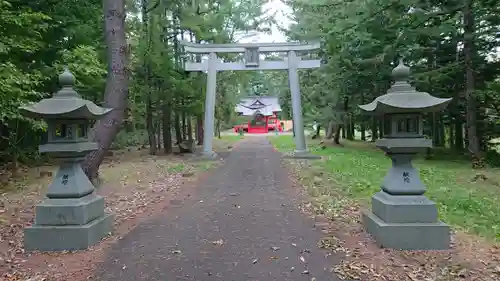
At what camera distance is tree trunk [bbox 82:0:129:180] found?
7895 mm

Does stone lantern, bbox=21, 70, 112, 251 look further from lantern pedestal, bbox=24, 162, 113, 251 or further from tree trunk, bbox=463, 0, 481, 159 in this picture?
tree trunk, bbox=463, 0, 481, 159

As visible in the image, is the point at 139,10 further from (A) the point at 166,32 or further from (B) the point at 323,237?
(B) the point at 323,237

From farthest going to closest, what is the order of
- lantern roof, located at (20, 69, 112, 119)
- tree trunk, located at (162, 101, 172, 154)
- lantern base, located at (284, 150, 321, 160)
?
tree trunk, located at (162, 101, 172, 154), lantern base, located at (284, 150, 321, 160), lantern roof, located at (20, 69, 112, 119)

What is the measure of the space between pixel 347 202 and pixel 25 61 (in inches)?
402

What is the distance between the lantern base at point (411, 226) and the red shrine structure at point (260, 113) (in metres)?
37.3

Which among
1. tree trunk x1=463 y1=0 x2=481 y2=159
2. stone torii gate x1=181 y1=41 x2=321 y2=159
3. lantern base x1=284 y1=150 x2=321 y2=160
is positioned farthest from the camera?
stone torii gate x1=181 y1=41 x2=321 y2=159

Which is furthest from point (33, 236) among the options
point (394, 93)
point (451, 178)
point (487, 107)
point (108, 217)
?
point (487, 107)

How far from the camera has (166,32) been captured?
16078 mm

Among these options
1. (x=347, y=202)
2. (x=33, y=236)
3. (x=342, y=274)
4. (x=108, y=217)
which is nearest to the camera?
(x=342, y=274)

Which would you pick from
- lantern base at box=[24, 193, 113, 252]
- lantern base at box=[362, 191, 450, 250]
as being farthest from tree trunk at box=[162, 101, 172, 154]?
lantern base at box=[362, 191, 450, 250]

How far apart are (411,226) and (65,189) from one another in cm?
469

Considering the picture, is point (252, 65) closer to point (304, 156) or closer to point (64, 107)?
point (304, 156)

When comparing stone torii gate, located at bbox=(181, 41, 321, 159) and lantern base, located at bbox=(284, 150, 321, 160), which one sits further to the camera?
stone torii gate, located at bbox=(181, 41, 321, 159)

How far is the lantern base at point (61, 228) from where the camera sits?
4852mm
